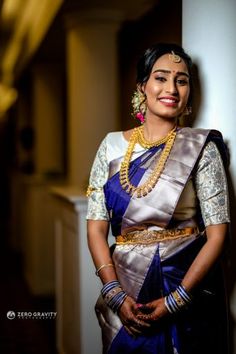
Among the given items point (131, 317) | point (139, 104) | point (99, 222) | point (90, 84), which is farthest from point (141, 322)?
point (90, 84)

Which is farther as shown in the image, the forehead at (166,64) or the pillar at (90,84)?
the pillar at (90,84)

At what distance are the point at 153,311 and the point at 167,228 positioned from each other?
0.68 ft

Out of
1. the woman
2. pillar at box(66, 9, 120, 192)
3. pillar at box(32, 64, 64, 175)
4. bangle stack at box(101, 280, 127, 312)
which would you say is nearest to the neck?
the woman

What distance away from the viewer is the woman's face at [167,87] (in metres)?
1.31

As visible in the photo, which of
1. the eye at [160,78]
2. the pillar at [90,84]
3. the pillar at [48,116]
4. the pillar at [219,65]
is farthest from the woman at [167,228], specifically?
the pillar at [48,116]

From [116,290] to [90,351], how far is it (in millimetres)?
1011

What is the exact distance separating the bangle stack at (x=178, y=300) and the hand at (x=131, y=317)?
8cm

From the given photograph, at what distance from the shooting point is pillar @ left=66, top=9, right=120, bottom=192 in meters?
3.33

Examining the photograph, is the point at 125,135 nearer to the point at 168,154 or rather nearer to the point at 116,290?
the point at 168,154

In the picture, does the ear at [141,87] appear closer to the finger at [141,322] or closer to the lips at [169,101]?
the lips at [169,101]

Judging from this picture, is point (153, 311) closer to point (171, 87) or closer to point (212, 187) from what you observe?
point (212, 187)

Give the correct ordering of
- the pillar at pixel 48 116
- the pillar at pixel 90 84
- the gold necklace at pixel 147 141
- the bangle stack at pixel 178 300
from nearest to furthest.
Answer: the bangle stack at pixel 178 300, the gold necklace at pixel 147 141, the pillar at pixel 90 84, the pillar at pixel 48 116

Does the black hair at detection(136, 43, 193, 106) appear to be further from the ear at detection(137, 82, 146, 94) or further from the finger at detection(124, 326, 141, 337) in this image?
the finger at detection(124, 326, 141, 337)

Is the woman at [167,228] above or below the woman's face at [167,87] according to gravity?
below
